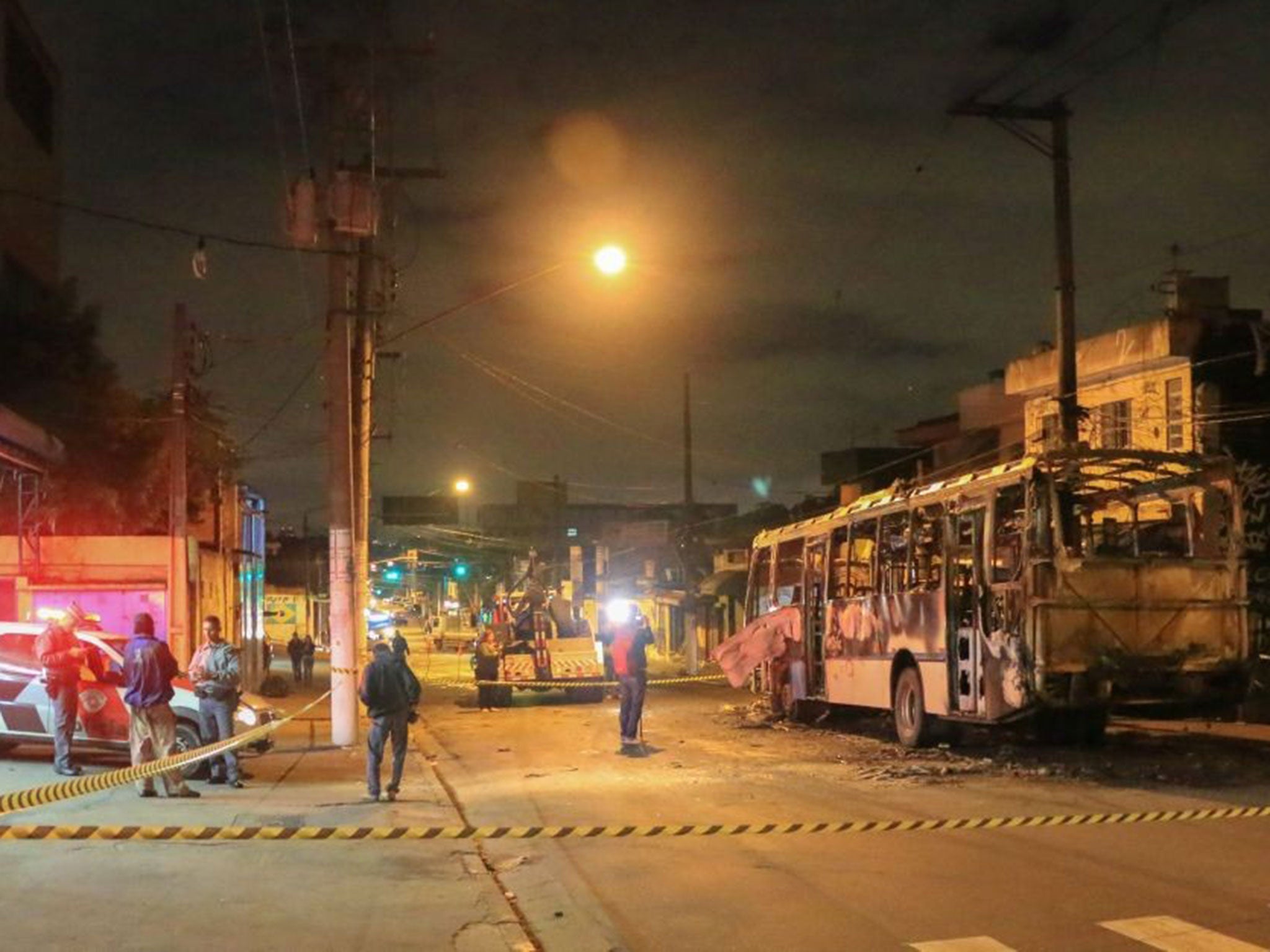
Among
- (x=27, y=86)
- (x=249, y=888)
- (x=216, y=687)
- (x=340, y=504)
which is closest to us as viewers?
(x=249, y=888)

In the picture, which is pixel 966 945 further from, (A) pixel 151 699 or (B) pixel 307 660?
(B) pixel 307 660

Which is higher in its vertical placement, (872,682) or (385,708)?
(385,708)

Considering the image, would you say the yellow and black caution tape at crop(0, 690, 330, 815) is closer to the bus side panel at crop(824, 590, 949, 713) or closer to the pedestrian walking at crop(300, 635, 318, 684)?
the bus side panel at crop(824, 590, 949, 713)

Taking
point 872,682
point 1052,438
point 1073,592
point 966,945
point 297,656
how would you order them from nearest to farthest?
1. point 966,945
2. point 1073,592
3. point 872,682
4. point 1052,438
5. point 297,656

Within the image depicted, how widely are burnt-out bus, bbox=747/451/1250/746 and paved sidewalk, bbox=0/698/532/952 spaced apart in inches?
237

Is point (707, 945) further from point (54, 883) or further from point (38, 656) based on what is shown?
point (38, 656)

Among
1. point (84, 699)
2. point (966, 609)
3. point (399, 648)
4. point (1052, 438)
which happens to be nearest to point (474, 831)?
point (399, 648)

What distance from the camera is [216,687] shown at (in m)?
13.7

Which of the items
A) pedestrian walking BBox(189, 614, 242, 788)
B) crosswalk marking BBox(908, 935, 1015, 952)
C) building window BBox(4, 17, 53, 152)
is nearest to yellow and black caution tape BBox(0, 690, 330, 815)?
pedestrian walking BBox(189, 614, 242, 788)

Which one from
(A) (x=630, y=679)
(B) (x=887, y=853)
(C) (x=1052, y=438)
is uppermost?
(C) (x=1052, y=438)

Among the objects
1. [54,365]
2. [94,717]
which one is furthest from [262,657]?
[94,717]

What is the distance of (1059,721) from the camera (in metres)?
16.3

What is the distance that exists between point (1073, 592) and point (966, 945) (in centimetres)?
722

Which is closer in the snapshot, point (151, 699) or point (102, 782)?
point (102, 782)
